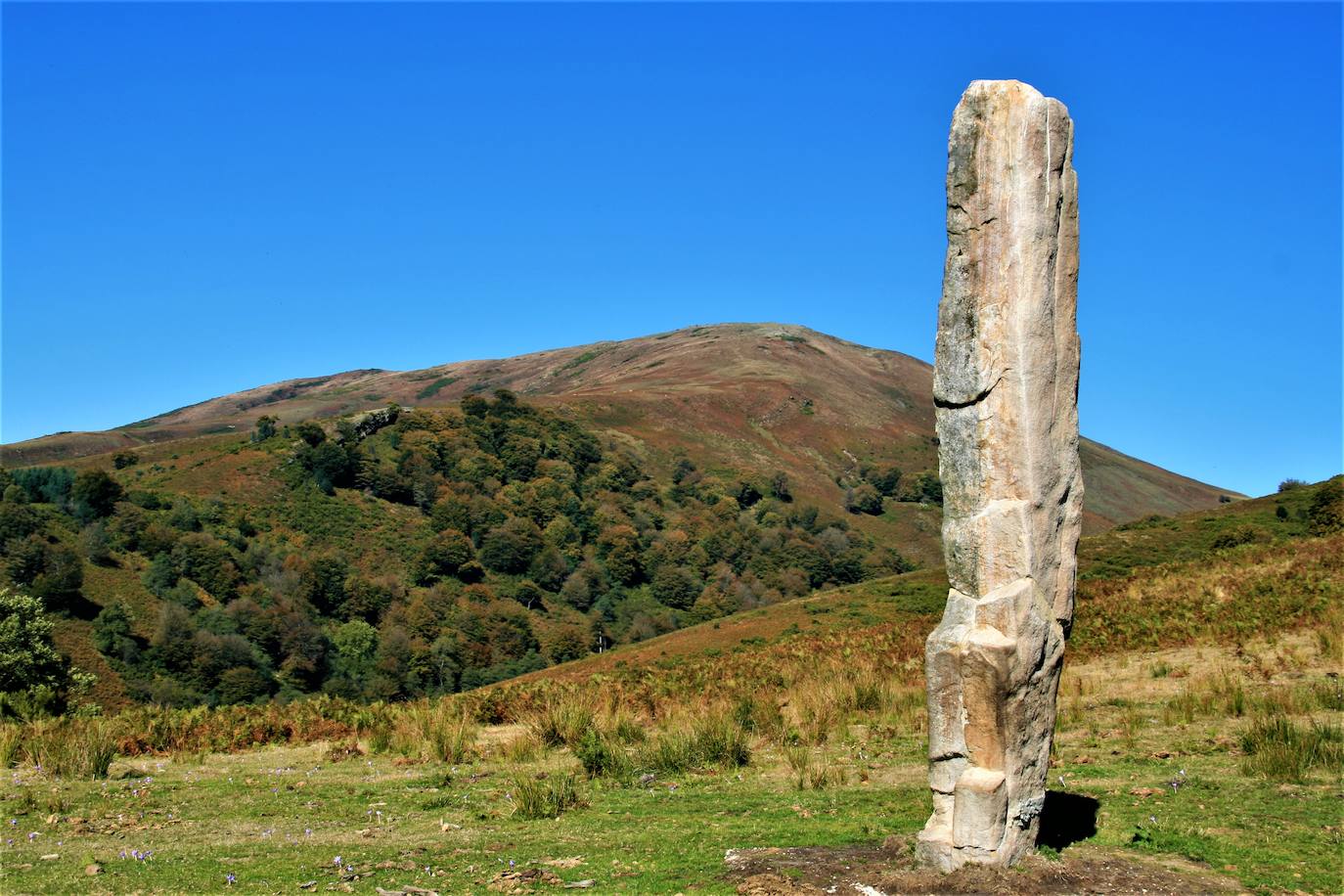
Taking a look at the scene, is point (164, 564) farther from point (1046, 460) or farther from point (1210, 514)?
point (1046, 460)

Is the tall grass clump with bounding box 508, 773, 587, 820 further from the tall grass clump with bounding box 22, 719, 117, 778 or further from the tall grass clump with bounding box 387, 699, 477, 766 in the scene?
the tall grass clump with bounding box 22, 719, 117, 778

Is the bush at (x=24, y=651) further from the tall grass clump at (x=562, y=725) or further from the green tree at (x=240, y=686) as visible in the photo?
the green tree at (x=240, y=686)

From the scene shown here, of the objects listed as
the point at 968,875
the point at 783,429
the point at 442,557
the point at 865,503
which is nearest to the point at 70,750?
the point at 968,875

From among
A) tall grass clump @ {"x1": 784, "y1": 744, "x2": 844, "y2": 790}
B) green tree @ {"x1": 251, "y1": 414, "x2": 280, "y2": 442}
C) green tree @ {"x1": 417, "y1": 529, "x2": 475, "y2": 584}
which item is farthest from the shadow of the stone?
green tree @ {"x1": 251, "y1": 414, "x2": 280, "y2": 442}

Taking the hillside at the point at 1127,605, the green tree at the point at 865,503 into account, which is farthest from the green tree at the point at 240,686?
the green tree at the point at 865,503

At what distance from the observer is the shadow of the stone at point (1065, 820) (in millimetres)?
9922

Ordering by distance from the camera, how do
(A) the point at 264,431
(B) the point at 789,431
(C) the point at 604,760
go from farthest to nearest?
(B) the point at 789,431 < (A) the point at 264,431 < (C) the point at 604,760

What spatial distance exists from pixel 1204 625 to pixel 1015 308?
15.4 metres

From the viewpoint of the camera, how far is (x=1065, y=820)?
10594mm

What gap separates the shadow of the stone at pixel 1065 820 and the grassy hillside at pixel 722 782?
1.8 inches

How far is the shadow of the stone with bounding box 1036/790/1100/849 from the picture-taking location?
992cm

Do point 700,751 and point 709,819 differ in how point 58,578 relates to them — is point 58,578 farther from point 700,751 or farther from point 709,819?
point 709,819

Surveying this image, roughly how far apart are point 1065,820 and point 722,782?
4.59 metres

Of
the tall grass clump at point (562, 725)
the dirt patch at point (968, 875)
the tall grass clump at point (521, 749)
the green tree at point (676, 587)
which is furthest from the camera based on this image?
the green tree at point (676, 587)
